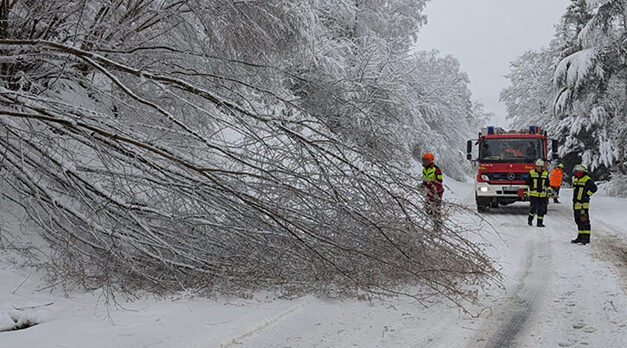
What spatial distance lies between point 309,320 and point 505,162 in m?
12.1

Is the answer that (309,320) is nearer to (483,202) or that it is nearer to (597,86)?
(483,202)

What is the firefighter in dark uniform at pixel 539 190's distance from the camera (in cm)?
1223

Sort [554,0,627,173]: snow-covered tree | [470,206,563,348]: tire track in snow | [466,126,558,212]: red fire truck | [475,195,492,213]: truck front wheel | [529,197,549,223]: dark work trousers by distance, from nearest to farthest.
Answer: [470,206,563,348]: tire track in snow < [529,197,549,223]: dark work trousers < [466,126,558,212]: red fire truck < [475,195,492,213]: truck front wheel < [554,0,627,173]: snow-covered tree

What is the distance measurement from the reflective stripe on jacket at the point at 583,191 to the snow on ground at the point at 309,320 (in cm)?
385

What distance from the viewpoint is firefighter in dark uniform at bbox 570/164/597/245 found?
9.70 metres

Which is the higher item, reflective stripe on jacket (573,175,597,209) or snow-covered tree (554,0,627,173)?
snow-covered tree (554,0,627,173)

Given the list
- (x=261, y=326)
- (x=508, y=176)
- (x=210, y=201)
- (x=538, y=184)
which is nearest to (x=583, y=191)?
(x=538, y=184)

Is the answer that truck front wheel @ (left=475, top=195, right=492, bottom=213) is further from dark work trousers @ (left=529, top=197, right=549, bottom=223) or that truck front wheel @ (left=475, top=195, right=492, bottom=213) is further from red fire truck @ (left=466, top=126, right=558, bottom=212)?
dark work trousers @ (left=529, top=197, right=549, bottom=223)

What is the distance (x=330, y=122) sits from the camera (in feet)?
22.2

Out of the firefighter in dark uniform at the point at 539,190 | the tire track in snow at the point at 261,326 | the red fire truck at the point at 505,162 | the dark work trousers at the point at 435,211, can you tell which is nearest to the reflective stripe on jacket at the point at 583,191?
the firefighter in dark uniform at the point at 539,190

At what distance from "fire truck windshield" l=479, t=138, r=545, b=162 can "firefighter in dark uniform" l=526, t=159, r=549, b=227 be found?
280cm

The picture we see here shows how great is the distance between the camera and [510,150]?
15.6 metres

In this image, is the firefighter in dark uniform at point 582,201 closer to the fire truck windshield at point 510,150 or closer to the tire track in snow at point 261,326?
the fire truck windshield at point 510,150

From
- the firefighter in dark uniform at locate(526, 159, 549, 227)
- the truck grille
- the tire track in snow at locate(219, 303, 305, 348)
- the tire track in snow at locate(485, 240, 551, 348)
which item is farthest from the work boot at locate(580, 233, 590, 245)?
the tire track in snow at locate(219, 303, 305, 348)
